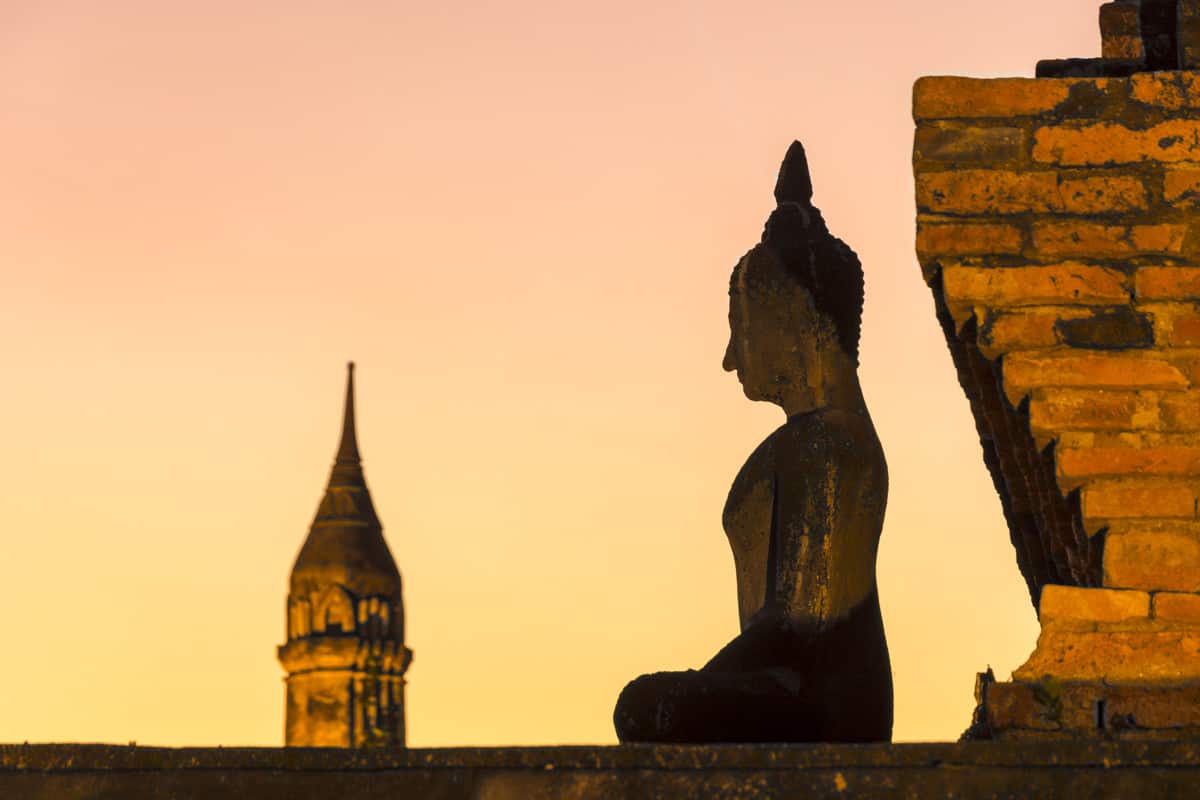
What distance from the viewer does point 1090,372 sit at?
5.92 m

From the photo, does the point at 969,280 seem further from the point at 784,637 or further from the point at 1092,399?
the point at 784,637

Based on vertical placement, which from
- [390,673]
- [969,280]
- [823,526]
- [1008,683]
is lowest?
[1008,683]

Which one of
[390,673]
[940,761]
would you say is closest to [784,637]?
[940,761]

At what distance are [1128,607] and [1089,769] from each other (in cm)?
146

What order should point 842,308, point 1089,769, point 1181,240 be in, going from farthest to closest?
point 842,308, point 1181,240, point 1089,769

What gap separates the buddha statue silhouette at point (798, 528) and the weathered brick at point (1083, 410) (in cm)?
44

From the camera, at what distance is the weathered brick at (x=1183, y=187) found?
5973 millimetres

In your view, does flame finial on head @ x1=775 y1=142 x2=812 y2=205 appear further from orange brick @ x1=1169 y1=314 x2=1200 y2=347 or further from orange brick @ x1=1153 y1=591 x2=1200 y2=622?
orange brick @ x1=1153 y1=591 x2=1200 y2=622

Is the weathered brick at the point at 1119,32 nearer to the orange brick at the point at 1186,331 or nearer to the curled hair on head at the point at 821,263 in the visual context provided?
the curled hair on head at the point at 821,263

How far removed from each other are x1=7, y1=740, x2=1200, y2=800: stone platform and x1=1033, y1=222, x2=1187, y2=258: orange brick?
192 centimetres

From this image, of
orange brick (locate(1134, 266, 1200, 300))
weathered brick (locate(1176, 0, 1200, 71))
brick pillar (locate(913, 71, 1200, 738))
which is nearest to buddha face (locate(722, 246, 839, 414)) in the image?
brick pillar (locate(913, 71, 1200, 738))

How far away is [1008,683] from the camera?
556 cm

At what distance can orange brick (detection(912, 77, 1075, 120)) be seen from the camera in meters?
6.11

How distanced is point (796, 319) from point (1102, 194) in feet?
2.96
